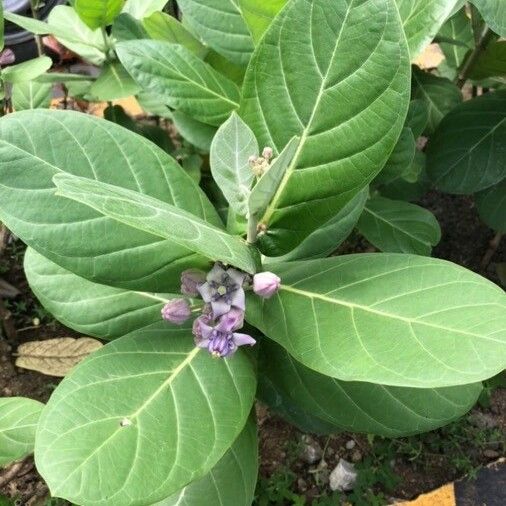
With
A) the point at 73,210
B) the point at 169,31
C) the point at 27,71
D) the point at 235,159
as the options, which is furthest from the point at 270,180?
the point at 27,71

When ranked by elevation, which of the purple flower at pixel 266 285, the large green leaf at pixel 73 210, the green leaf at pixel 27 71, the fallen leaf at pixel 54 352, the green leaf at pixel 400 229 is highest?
the large green leaf at pixel 73 210

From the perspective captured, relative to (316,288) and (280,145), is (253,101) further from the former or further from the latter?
(316,288)

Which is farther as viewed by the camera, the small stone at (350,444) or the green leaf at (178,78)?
the small stone at (350,444)

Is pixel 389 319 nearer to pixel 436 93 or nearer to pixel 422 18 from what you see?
A: pixel 422 18

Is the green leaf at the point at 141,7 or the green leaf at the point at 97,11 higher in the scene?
the green leaf at the point at 97,11

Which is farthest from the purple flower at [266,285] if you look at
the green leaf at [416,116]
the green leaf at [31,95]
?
the green leaf at [31,95]

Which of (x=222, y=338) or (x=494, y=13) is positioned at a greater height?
(x=494, y=13)

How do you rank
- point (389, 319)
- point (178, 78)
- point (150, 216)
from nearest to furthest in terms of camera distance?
point (150, 216), point (389, 319), point (178, 78)

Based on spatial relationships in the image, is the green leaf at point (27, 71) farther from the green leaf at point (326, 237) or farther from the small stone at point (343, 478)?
the small stone at point (343, 478)
